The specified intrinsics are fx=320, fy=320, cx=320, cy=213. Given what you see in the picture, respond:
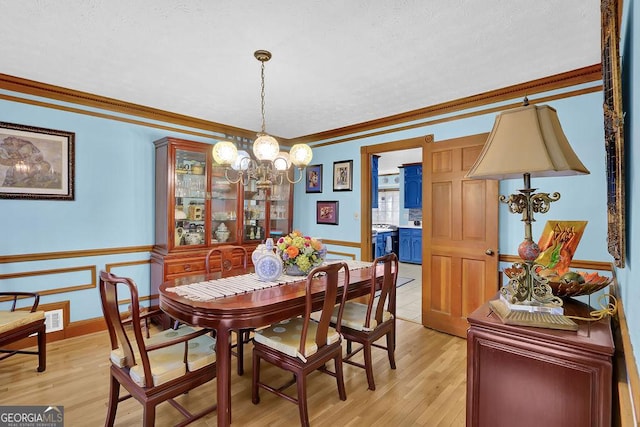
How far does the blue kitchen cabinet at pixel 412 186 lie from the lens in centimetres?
755

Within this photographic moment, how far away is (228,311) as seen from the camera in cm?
174

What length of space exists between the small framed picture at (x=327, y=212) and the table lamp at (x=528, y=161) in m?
3.27

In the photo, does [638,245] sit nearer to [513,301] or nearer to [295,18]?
[513,301]

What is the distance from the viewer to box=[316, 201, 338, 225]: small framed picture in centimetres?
458

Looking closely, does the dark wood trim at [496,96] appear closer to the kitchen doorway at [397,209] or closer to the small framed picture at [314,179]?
the kitchen doorway at [397,209]

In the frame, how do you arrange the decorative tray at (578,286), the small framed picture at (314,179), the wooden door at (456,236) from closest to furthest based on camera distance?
the decorative tray at (578,286) < the wooden door at (456,236) < the small framed picture at (314,179)

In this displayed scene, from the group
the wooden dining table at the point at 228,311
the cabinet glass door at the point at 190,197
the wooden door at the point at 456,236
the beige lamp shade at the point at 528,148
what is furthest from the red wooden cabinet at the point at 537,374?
the cabinet glass door at the point at 190,197

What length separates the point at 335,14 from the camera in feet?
6.13

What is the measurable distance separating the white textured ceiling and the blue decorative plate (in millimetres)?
1483

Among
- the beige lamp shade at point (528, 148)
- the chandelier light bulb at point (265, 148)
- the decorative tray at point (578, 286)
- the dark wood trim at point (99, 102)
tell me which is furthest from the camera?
the dark wood trim at point (99, 102)

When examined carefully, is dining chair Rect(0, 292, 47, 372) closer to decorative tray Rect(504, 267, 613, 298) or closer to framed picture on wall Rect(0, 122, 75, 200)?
framed picture on wall Rect(0, 122, 75, 200)

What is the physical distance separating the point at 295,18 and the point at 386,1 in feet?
1.75

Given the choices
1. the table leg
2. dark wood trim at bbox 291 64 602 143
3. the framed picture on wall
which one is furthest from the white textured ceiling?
the table leg

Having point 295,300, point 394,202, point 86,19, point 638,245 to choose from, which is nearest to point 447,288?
point 295,300
